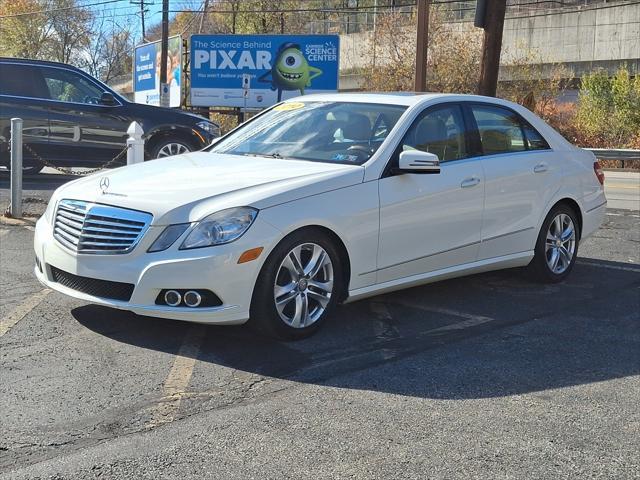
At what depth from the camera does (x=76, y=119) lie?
12.0 meters

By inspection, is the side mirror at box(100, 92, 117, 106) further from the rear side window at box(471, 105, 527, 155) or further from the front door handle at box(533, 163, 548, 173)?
the front door handle at box(533, 163, 548, 173)

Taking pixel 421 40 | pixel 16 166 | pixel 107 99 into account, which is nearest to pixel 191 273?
pixel 16 166

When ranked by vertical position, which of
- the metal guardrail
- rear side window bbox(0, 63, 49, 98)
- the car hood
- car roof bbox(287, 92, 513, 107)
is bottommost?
the car hood

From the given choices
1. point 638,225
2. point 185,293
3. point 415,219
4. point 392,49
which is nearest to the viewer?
point 185,293

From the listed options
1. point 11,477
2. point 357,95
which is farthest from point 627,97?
point 11,477

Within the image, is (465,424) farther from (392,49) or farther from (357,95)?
(392,49)

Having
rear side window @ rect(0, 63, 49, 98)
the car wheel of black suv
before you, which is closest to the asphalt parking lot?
the car wheel of black suv

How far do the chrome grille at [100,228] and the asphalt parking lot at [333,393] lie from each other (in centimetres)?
60

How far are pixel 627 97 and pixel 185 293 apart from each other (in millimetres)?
28750

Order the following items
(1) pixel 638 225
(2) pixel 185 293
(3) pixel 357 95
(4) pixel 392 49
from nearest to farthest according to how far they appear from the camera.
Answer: (2) pixel 185 293, (3) pixel 357 95, (1) pixel 638 225, (4) pixel 392 49

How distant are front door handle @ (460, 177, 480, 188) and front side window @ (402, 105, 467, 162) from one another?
0.66ft

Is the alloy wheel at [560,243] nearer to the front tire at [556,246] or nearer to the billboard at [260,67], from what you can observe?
the front tire at [556,246]

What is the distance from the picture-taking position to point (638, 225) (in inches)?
407

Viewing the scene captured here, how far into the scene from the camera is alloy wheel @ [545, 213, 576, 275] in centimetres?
673
